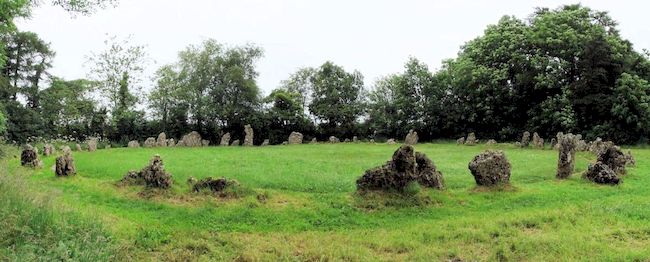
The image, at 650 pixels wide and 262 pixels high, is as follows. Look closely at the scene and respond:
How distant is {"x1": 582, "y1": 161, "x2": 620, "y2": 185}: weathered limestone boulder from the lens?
1719 cm

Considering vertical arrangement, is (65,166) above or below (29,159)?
below

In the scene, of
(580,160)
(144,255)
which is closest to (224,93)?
(580,160)

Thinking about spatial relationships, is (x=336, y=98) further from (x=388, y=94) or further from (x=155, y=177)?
(x=155, y=177)

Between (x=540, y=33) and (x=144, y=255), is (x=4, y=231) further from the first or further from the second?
(x=540, y=33)

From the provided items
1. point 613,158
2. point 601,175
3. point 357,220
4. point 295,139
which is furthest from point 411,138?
point 357,220

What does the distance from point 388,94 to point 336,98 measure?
20.8ft

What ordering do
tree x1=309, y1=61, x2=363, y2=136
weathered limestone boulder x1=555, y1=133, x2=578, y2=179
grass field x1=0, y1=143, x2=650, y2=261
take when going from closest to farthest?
grass field x1=0, y1=143, x2=650, y2=261
weathered limestone boulder x1=555, y1=133, x2=578, y2=179
tree x1=309, y1=61, x2=363, y2=136

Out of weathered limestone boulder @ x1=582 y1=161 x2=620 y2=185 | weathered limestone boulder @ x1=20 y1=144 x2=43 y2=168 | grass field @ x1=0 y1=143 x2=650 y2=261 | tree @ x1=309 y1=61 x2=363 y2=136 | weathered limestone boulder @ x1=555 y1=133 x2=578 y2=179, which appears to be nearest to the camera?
grass field @ x1=0 y1=143 x2=650 y2=261

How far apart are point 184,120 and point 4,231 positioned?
4001 cm

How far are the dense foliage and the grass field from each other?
71.7 feet

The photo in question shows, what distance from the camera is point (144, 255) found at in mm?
10109

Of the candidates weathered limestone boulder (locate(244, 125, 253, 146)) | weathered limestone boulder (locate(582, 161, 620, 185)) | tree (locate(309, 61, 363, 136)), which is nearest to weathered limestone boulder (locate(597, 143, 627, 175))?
weathered limestone boulder (locate(582, 161, 620, 185))

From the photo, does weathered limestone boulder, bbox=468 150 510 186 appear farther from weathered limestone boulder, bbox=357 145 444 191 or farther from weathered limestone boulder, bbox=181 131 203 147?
weathered limestone boulder, bbox=181 131 203 147

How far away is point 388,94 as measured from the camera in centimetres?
5262
